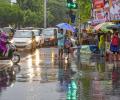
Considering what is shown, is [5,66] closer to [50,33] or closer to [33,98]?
[33,98]

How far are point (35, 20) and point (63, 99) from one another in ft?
263

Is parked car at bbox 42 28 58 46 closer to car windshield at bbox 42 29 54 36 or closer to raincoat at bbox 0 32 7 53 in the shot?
car windshield at bbox 42 29 54 36

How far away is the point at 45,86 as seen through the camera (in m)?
15.0

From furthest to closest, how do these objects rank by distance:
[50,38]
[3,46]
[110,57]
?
1. [50,38]
2. [110,57]
3. [3,46]

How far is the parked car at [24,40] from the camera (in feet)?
131

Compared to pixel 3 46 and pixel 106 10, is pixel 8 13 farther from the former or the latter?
pixel 3 46

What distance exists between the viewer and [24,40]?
40156 mm

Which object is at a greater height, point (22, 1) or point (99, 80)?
point (22, 1)

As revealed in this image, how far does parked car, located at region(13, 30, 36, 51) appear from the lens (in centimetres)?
3991

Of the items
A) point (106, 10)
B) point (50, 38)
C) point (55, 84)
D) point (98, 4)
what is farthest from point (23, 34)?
point (55, 84)

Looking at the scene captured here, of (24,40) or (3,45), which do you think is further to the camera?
(24,40)

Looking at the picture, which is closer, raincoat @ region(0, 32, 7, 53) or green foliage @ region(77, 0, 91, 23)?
raincoat @ region(0, 32, 7, 53)

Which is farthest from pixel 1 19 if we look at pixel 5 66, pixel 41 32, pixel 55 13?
pixel 5 66

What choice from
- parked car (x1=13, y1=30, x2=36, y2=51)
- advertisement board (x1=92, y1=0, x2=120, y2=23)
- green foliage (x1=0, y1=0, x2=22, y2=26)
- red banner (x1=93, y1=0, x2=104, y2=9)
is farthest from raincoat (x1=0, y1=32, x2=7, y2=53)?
green foliage (x1=0, y1=0, x2=22, y2=26)
